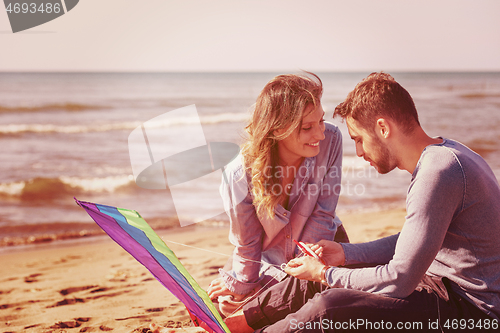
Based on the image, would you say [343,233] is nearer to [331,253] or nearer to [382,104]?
[331,253]

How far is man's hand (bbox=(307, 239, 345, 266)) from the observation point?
2.33 m

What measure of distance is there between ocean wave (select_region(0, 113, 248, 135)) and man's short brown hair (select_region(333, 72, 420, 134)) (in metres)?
12.2

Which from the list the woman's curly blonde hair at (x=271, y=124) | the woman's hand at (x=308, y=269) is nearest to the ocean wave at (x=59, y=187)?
the woman's curly blonde hair at (x=271, y=124)

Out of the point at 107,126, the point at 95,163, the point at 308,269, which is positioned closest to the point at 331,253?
the point at 308,269

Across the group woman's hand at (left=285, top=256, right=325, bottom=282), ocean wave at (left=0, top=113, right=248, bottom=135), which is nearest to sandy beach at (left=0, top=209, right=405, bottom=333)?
woman's hand at (left=285, top=256, right=325, bottom=282)

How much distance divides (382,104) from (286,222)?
1.06 m

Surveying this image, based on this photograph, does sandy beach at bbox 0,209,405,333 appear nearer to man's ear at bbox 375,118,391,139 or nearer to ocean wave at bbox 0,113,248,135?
man's ear at bbox 375,118,391,139

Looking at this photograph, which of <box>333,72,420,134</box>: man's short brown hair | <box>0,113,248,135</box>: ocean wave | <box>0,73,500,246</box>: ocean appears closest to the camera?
<box>333,72,420,134</box>: man's short brown hair

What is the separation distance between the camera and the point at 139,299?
128 inches

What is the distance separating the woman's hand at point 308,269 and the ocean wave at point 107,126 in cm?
1210

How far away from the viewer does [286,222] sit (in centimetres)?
269

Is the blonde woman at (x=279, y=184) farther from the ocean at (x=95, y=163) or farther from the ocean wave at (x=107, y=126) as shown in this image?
the ocean wave at (x=107, y=126)

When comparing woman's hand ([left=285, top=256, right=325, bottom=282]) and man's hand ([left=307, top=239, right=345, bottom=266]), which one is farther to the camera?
man's hand ([left=307, top=239, right=345, bottom=266])

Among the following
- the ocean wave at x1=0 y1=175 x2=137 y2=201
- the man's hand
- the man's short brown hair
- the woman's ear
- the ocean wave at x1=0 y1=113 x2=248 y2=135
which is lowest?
the ocean wave at x1=0 y1=113 x2=248 y2=135
